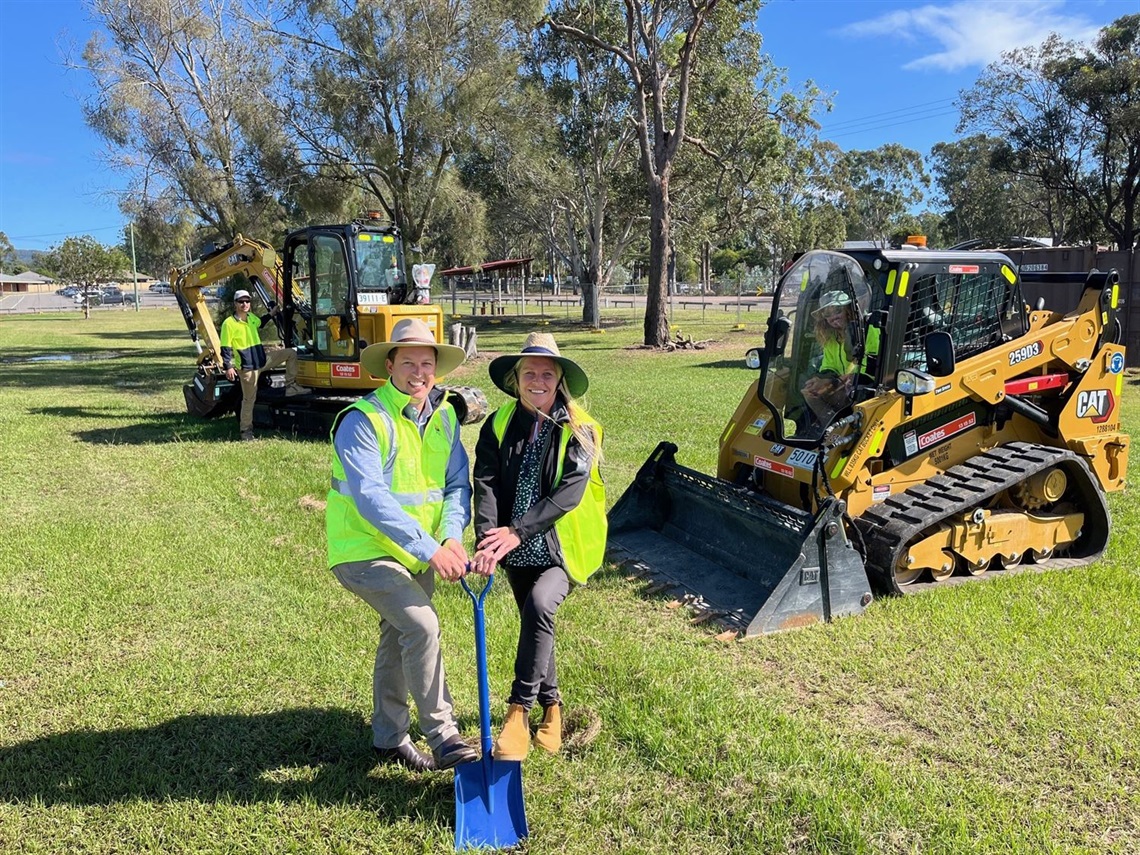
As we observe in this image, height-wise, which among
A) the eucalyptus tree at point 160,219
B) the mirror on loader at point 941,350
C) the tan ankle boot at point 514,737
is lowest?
the tan ankle boot at point 514,737

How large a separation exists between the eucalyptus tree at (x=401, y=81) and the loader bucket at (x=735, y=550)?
16.2 metres

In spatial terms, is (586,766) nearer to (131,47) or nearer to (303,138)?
(303,138)

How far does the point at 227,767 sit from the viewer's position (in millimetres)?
3846

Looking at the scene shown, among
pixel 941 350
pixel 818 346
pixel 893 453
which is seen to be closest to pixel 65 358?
pixel 818 346

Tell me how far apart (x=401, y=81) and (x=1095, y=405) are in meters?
18.0

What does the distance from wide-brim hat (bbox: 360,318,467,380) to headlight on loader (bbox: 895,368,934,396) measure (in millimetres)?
2932

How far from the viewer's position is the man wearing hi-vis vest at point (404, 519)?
3357 mm

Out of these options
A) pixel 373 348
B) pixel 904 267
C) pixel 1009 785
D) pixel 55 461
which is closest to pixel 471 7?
pixel 55 461

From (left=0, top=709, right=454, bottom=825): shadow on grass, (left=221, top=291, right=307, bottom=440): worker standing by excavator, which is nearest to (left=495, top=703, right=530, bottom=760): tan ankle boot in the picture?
(left=0, top=709, right=454, bottom=825): shadow on grass

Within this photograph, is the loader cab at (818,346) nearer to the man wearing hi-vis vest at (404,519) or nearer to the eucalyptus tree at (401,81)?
the man wearing hi-vis vest at (404,519)

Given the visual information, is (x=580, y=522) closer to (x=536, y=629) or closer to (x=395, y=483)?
(x=536, y=629)

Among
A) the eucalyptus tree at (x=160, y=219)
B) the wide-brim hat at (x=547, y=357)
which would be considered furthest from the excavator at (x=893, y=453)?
the eucalyptus tree at (x=160, y=219)

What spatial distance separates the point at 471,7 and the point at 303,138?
5.27m

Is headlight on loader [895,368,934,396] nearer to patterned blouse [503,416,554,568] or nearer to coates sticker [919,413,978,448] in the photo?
coates sticker [919,413,978,448]
